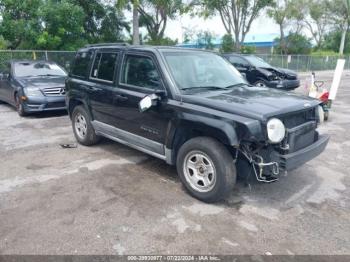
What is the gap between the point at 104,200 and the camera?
406cm

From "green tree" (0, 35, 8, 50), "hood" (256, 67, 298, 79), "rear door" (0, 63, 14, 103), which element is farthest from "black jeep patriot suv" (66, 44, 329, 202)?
A: "green tree" (0, 35, 8, 50)

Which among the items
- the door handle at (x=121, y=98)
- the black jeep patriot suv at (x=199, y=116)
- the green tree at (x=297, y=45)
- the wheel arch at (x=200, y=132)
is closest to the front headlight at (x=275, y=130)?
the black jeep patriot suv at (x=199, y=116)

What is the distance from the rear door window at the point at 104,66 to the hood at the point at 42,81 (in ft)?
12.5

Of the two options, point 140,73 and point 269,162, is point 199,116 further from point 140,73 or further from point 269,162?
point 140,73

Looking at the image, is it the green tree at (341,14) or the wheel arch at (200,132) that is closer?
the wheel arch at (200,132)

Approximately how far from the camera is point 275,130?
3.47 meters

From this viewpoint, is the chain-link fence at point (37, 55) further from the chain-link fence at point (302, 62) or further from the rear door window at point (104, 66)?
the chain-link fence at point (302, 62)

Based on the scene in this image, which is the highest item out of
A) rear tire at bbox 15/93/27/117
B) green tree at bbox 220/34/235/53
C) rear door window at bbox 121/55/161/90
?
green tree at bbox 220/34/235/53

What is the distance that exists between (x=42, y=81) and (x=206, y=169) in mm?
6911

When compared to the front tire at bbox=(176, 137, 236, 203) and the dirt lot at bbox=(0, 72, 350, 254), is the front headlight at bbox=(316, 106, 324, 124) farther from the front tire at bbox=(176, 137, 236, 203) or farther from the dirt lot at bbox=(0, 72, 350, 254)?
the front tire at bbox=(176, 137, 236, 203)

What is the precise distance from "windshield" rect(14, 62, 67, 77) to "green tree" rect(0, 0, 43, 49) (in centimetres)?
601

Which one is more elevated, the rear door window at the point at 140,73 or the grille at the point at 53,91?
the rear door window at the point at 140,73

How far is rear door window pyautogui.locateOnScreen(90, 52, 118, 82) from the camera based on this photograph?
16.9ft

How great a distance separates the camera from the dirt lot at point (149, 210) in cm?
318
